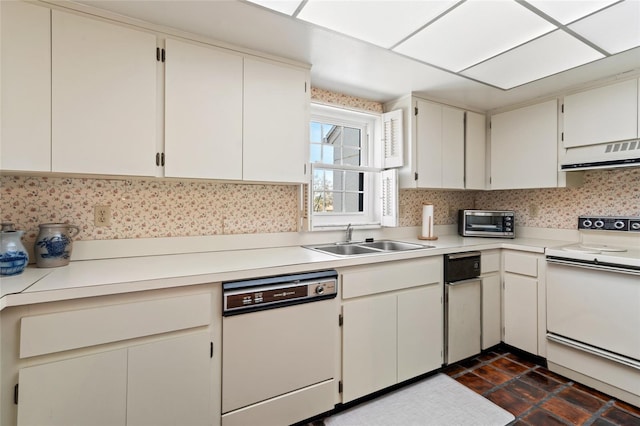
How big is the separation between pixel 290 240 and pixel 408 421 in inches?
54.3

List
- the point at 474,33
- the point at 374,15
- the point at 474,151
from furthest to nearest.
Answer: the point at 474,151
the point at 474,33
the point at 374,15

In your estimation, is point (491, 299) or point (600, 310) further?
point (491, 299)

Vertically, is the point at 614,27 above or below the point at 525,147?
above

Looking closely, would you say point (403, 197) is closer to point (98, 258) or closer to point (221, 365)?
point (221, 365)

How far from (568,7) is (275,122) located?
1.65 meters

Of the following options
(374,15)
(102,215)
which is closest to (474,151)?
(374,15)

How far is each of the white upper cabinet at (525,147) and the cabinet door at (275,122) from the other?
2.11 metres

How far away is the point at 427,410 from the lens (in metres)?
1.82

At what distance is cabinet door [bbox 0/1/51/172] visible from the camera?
1.29 meters

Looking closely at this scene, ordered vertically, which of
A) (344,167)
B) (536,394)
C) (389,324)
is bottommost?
(536,394)

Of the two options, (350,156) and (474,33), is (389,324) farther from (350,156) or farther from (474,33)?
(474,33)

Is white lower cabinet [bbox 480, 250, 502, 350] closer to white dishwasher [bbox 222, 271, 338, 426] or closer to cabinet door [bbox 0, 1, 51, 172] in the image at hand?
white dishwasher [bbox 222, 271, 338, 426]

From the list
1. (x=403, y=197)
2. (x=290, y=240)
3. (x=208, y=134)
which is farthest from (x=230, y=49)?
(x=403, y=197)

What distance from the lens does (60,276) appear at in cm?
131
